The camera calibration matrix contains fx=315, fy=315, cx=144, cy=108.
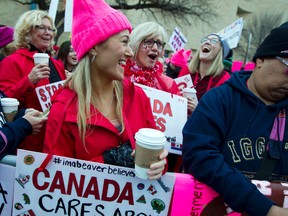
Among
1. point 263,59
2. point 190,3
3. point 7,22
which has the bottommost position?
point 7,22

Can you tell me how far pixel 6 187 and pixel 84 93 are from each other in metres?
0.74

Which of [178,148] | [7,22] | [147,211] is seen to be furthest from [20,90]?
[7,22]

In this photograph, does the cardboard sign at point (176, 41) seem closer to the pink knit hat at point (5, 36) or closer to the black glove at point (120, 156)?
the pink knit hat at point (5, 36)

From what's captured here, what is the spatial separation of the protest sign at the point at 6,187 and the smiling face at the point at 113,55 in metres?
0.83

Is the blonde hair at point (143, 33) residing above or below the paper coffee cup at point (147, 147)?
above

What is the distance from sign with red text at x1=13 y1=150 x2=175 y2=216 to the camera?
182 cm

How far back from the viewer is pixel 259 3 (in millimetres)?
35688

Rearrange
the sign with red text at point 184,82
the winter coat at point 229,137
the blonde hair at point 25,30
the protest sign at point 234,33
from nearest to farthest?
the winter coat at point 229,137, the blonde hair at point 25,30, the sign with red text at point 184,82, the protest sign at point 234,33

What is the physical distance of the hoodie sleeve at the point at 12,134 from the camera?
74.8 inches

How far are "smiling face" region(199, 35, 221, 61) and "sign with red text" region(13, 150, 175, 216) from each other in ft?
9.43

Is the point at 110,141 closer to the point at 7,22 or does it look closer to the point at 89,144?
the point at 89,144

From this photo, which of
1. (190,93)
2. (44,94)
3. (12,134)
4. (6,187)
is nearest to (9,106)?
(12,134)

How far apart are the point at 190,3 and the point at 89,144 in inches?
1111

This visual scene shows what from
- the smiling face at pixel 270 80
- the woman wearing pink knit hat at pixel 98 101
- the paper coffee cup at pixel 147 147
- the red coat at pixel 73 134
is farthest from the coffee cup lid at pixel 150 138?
the smiling face at pixel 270 80
